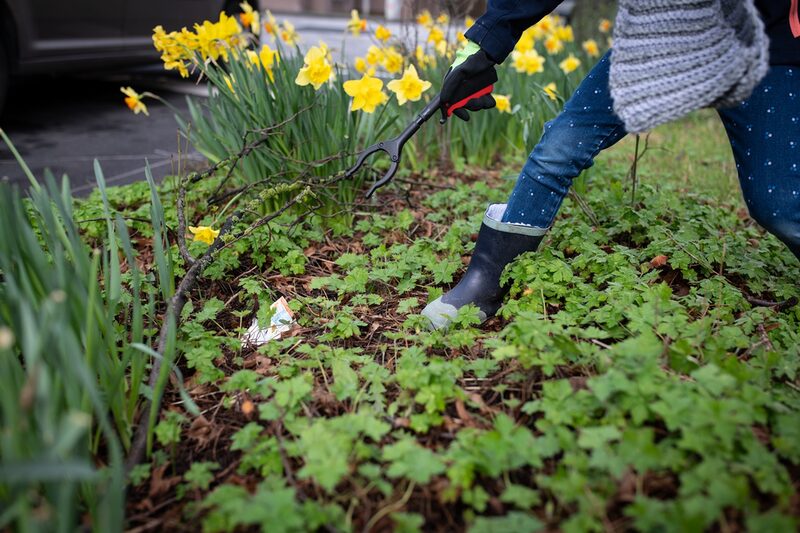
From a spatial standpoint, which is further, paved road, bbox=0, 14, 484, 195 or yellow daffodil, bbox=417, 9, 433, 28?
yellow daffodil, bbox=417, 9, 433, 28

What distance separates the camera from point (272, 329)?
72.9 inches

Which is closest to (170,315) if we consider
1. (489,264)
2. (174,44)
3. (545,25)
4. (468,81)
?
(489,264)

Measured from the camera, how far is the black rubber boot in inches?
74.6

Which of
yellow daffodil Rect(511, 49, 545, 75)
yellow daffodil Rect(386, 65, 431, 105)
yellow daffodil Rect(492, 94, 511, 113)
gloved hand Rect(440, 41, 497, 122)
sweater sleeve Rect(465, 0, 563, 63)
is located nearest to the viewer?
sweater sleeve Rect(465, 0, 563, 63)

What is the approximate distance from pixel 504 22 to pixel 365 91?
610 millimetres

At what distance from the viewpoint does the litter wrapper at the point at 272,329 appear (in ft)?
6.02

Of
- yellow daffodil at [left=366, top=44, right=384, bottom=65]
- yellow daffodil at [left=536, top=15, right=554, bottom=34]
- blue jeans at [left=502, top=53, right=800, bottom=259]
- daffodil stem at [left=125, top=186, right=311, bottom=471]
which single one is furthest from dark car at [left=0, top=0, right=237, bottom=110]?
blue jeans at [left=502, top=53, right=800, bottom=259]

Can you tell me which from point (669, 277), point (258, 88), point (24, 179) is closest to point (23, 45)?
point (24, 179)

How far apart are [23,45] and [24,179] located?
1.19 meters

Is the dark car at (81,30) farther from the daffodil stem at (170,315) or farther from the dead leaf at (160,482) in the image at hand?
the dead leaf at (160,482)

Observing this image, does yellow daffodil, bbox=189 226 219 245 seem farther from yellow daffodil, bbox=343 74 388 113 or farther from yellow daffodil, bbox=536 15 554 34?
yellow daffodil, bbox=536 15 554 34

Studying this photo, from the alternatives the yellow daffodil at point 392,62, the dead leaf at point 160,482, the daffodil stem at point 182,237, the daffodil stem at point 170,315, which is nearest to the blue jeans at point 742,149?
the daffodil stem at point 170,315

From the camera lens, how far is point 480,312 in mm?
1883

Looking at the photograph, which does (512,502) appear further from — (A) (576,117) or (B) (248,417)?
(A) (576,117)
